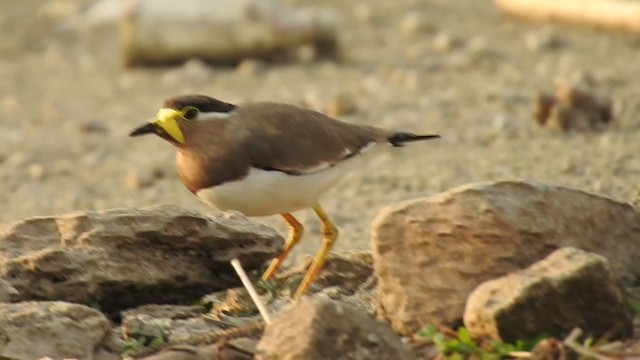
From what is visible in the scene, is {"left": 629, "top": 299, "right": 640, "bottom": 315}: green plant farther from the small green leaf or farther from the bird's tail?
the bird's tail

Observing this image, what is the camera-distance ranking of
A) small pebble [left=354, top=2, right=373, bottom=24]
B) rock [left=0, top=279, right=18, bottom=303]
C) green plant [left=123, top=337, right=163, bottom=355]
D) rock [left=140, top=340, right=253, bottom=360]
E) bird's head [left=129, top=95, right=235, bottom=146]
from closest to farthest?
rock [left=140, top=340, right=253, bottom=360] < green plant [left=123, top=337, right=163, bottom=355] < rock [left=0, top=279, right=18, bottom=303] < bird's head [left=129, top=95, right=235, bottom=146] < small pebble [left=354, top=2, right=373, bottom=24]

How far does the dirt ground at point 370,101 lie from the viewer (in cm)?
719

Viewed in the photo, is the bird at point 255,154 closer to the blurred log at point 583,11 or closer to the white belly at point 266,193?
the white belly at point 266,193

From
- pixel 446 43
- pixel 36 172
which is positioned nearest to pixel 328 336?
pixel 36 172

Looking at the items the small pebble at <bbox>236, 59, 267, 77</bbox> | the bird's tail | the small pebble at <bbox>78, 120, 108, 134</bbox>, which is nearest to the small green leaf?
the bird's tail

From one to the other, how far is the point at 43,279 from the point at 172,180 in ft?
11.8

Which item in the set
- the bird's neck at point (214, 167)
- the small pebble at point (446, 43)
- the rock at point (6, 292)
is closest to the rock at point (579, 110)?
the small pebble at point (446, 43)

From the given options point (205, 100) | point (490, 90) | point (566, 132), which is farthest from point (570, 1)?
point (205, 100)

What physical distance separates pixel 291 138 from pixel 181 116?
1.11ft

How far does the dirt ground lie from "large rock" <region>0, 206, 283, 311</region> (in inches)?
55.8

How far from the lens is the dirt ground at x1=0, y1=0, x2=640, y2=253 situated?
23.6ft

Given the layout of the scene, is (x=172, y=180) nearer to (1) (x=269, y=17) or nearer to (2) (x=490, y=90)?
(2) (x=490, y=90)

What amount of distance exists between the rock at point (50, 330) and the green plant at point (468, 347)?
2.96ft

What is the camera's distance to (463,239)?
12.9ft
